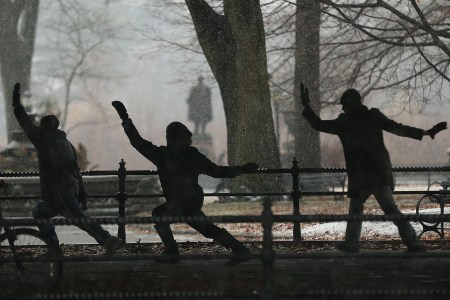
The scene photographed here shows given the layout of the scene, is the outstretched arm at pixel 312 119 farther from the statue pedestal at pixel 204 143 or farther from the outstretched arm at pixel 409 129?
the statue pedestal at pixel 204 143

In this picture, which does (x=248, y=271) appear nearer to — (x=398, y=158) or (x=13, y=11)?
(x=13, y=11)

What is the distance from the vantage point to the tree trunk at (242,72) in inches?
1028

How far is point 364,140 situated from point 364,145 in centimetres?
5

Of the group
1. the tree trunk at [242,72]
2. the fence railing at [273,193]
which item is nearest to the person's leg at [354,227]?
the fence railing at [273,193]

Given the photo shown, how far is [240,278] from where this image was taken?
35.0 feet

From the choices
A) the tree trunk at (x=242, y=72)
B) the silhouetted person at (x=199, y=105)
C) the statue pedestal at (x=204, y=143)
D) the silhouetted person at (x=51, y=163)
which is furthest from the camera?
the statue pedestal at (x=204, y=143)

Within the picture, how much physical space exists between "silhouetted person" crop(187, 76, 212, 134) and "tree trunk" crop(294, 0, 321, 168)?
25.0 feet

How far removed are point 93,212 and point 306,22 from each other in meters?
7.62

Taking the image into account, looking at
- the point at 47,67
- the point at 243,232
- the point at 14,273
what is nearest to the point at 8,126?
the point at 47,67

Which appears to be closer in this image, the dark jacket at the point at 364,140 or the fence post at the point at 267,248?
the fence post at the point at 267,248

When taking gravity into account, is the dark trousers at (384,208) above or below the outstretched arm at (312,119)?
below

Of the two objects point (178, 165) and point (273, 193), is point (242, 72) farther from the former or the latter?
point (178, 165)

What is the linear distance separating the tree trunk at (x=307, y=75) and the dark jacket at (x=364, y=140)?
1625 centimetres

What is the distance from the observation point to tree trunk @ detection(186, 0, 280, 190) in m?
26.1
